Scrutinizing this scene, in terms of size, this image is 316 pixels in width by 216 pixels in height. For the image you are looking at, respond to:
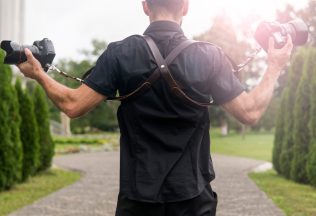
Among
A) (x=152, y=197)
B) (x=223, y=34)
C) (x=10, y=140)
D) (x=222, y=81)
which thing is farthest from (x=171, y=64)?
(x=223, y=34)

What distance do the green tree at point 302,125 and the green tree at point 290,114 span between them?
2.01 ft

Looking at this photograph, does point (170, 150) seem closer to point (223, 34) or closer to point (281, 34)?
point (281, 34)

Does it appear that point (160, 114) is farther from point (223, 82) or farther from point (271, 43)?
point (271, 43)

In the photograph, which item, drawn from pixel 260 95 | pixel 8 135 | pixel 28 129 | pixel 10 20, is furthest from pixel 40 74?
pixel 10 20

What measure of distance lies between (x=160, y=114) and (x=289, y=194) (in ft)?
27.8

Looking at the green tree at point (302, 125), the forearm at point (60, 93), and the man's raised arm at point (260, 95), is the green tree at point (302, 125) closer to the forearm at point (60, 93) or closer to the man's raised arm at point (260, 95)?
the man's raised arm at point (260, 95)

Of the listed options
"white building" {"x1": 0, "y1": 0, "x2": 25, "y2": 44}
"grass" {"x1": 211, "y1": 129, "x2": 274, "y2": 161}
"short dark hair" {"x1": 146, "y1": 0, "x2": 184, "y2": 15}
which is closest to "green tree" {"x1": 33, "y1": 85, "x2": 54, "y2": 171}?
"grass" {"x1": 211, "y1": 129, "x2": 274, "y2": 161}

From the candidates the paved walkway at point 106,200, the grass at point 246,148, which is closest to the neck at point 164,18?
the paved walkway at point 106,200

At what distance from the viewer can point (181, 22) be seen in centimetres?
258

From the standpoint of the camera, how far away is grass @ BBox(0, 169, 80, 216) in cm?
916

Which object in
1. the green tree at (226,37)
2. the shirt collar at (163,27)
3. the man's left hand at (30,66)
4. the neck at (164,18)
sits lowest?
the green tree at (226,37)

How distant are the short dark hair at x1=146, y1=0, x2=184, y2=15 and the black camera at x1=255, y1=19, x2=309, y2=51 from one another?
14.6 inches

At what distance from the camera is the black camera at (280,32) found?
251cm

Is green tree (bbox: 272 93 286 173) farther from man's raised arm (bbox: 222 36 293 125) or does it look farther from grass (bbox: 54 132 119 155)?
grass (bbox: 54 132 119 155)
